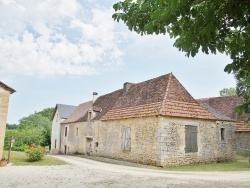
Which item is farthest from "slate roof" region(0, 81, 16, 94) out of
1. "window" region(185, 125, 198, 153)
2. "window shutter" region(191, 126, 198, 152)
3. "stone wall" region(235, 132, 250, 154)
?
"stone wall" region(235, 132, 250, 154)

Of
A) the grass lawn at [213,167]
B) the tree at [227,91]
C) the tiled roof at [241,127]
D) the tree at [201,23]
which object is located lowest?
the grass lawn at [213,167]

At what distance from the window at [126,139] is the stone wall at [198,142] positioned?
3.47 meters

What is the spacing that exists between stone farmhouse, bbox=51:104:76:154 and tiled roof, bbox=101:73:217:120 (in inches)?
572

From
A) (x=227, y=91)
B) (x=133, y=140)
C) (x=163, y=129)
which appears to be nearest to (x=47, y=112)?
(x=227, y=91)

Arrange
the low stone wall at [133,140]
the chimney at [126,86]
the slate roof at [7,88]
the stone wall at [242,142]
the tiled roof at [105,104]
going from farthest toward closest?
the tiled roof at [105,104]
the chimney at [126,86]
the stone wall at [242,142]
the low stone wall at [133,140]
the slate roof at [7,88]

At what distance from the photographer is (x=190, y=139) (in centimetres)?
1611

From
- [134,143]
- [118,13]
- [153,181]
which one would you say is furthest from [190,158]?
[118,13]

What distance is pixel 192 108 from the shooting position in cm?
1700

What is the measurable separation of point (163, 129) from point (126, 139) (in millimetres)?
3999

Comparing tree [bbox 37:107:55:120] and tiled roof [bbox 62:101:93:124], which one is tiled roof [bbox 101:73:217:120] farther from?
tree [bbox 37:107:55:120]

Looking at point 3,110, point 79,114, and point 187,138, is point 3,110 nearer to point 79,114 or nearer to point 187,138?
point 187,138

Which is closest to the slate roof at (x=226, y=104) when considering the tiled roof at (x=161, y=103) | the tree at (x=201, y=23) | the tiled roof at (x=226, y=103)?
the tiled roof at (x=226, y=103)

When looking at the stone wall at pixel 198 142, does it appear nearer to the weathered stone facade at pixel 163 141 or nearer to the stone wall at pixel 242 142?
the weathered stone facade at pixel 163 141

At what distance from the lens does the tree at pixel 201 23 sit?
3.50 metres
